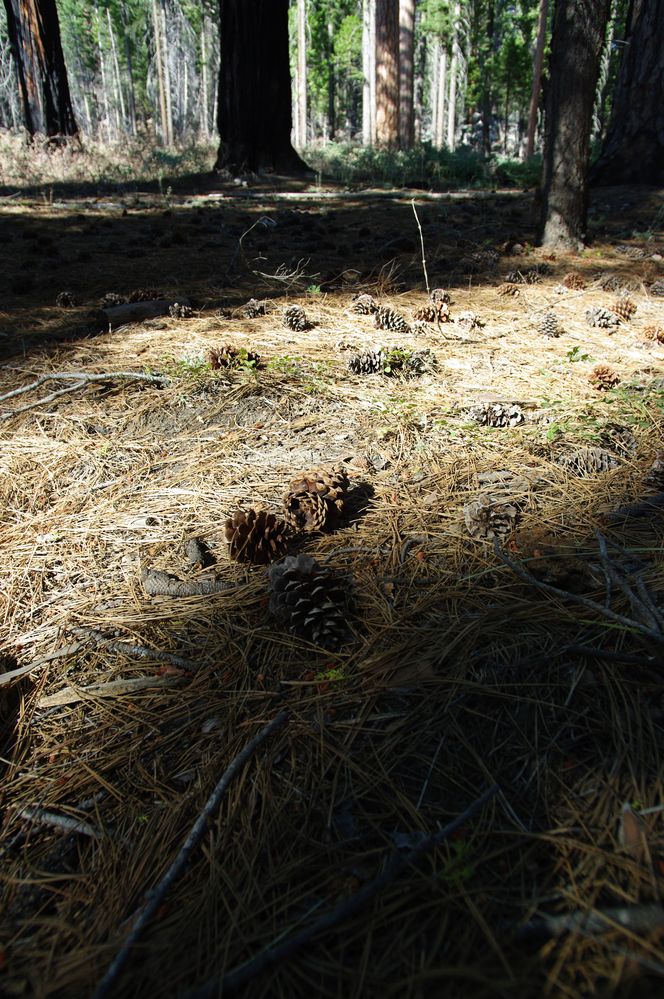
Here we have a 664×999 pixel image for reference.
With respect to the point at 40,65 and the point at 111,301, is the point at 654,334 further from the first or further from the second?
the point at 40,65

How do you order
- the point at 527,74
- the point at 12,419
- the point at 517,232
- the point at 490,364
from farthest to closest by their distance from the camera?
the point at 527,74 → the point at 517,232 → the point at 490,364 → the point at 12,419

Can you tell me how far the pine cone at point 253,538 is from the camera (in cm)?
171

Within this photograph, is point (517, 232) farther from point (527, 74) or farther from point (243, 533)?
point (527, 74)

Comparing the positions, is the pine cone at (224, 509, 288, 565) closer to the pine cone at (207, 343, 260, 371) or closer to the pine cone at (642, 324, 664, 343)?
the pine cone at (207, 343, 260, 371)

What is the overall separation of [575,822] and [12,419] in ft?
8.15

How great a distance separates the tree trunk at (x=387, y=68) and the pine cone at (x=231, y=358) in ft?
43.7

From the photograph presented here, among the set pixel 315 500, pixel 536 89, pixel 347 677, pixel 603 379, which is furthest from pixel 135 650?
pixel 536 89

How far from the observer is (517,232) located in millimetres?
5496

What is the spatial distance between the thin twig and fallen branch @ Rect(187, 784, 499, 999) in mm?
560

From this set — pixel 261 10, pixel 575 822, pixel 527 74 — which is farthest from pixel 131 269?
pixel 527 74

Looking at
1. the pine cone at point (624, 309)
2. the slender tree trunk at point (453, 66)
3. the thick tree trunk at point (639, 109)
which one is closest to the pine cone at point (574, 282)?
the pine cone at point (624, 309)

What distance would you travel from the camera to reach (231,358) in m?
2.81

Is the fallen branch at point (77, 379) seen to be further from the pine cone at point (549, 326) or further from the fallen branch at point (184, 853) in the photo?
the pine cone at point (549, 326)

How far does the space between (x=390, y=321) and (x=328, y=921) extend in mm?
2984
